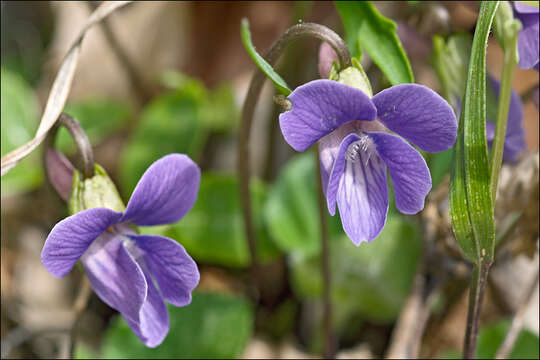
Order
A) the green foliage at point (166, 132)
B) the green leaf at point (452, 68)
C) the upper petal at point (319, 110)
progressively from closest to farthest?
the upper petal at point (319, 110), the green leaf at point (452, 68), the green foliage at point (166, 132)

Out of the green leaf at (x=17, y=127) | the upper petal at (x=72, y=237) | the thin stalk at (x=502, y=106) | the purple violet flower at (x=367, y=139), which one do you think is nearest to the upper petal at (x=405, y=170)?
the purple violet flower at (x=367, y=139)

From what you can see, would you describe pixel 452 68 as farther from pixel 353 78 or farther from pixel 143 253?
pixel 143 253

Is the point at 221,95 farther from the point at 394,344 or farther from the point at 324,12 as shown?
the point at 394,344

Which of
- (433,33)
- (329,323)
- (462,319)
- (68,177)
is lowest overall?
(462,319)

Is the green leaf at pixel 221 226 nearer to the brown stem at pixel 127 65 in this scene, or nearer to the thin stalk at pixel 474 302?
the brown stem at pixel 127 65

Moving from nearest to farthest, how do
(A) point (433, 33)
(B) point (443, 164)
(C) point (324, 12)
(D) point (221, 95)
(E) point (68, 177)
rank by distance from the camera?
(E) point (68, 177) < (A) point (433, 33) < (B) point (443, 164) < (C) point (324, 12) < (D) point (221, 95)

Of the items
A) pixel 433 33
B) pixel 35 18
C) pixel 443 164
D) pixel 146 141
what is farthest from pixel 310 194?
pixel 35 18

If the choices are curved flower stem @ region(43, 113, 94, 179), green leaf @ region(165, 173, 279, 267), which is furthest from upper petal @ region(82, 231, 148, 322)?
green leaf @ region(165, 173, 279, 267)

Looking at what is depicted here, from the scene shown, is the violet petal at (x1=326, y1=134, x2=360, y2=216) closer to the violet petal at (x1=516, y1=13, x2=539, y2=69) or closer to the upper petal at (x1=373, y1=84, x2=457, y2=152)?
the upper petal at (x1=373, y1=84, x2=457, y2=152)
